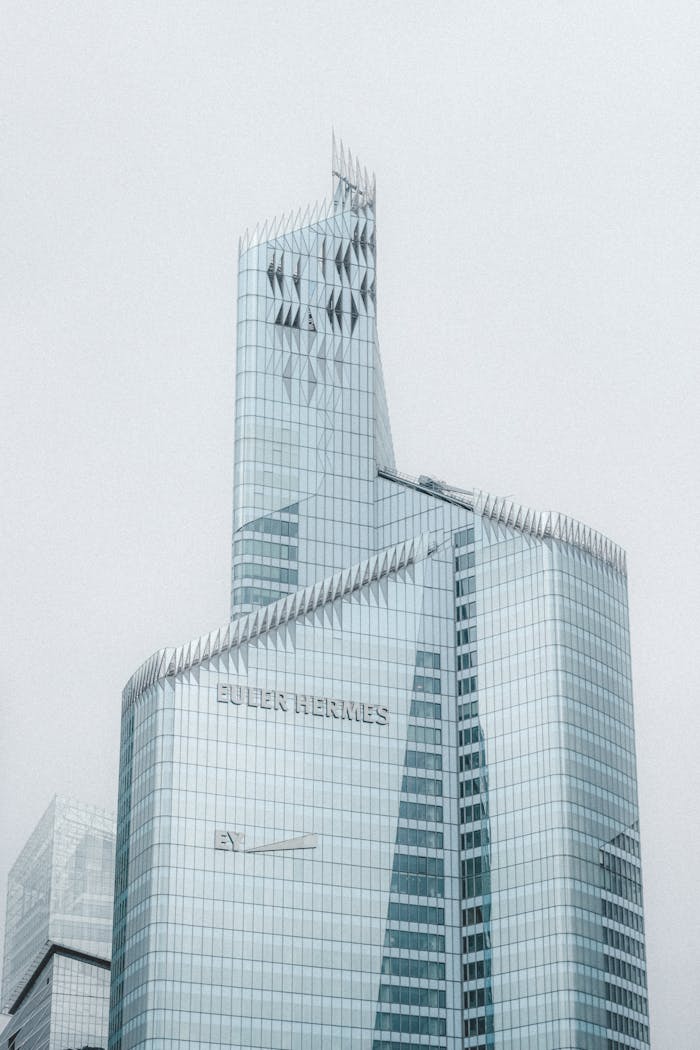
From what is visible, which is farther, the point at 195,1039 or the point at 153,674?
the point at 153,674

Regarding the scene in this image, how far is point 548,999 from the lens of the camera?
625ft

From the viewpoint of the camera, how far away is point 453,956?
19750 centimetres

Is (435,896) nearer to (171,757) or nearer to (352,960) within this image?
(352,960)

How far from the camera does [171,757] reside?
637 feet

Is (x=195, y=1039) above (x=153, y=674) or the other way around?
the other way around

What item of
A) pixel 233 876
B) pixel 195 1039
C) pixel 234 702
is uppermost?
pixel 234 702

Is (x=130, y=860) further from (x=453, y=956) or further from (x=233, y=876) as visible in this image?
(x=453, y=956)

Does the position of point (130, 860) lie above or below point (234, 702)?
below

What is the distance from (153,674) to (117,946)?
26376 millimetres

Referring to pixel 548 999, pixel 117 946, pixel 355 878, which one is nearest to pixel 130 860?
pixel 117 946

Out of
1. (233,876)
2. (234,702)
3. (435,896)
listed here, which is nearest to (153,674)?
(234,702)

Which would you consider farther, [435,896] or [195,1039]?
[435,896]

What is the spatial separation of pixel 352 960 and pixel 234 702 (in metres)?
27.3

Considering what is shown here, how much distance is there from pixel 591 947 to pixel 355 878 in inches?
926
